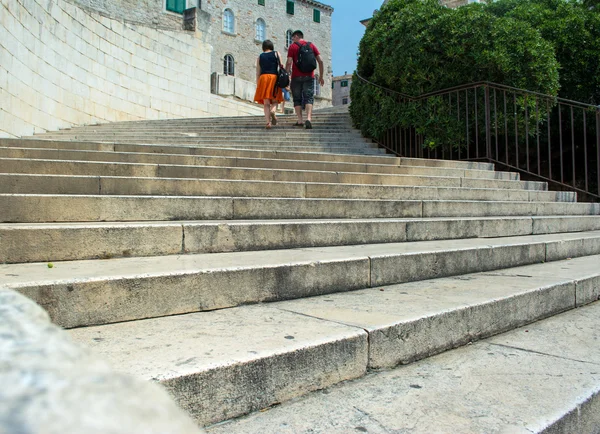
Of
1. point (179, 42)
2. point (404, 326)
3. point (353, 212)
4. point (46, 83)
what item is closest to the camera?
point (404, 326)

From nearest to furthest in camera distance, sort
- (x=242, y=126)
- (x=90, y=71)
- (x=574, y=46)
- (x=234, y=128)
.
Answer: (x=234, y=128), (x=242, y=126), (x=574, y=46), (x=90, y=71)

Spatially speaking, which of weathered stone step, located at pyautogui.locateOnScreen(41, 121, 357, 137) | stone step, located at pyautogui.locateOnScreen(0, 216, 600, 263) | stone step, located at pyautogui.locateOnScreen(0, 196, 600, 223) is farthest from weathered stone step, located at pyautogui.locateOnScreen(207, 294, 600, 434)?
weathered stone step, located at pyautogui.locateOnScreen(41, 121, 357, 137)

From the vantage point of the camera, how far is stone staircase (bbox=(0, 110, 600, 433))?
5.52 ft

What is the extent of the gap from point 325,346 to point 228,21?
3589 cm

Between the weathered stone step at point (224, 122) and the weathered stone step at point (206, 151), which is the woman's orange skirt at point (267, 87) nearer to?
the weathered stone step at point (224, 122)

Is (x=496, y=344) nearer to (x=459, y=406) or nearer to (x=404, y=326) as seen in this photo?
(x=404, y=326)

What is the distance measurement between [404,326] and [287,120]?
8.95 meters

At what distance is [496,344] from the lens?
2.48m

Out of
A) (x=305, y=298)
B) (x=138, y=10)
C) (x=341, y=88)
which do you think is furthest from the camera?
(x=341, y=88)

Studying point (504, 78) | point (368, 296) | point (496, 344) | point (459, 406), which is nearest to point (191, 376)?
point (459, 406)

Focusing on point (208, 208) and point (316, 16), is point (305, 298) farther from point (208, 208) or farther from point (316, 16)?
point (316, 16)

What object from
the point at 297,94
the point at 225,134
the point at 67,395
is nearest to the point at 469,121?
the point at 297,94

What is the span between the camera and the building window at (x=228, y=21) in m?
34.1

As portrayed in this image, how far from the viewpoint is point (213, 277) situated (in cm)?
241
